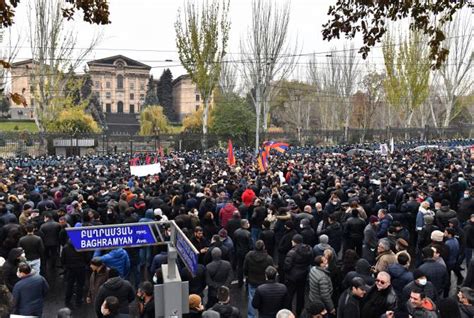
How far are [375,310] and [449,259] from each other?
296 centimetres

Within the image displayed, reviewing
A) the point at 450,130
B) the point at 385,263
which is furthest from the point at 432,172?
the point at 450,130

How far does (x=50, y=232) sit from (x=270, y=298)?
485 centimetres

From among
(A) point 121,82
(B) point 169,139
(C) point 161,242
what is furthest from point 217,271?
(A) point 121,82

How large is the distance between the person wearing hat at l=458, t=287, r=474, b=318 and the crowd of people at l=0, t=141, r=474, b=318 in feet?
→ 0.04

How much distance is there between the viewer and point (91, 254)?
828 cm

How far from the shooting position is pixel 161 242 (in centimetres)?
424

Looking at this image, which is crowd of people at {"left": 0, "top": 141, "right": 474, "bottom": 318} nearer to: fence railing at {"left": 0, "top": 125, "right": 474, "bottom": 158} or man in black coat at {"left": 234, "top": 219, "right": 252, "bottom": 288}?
man in black coat at {"left": 234, "top": 219, "right": 252, "bottom": 288}

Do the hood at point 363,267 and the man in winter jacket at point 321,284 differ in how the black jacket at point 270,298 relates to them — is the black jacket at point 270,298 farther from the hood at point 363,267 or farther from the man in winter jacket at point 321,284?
the hood at point 363,267

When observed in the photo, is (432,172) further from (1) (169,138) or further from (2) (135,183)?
(1) (169,138)

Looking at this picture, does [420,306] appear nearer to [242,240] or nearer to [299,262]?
[299,262]

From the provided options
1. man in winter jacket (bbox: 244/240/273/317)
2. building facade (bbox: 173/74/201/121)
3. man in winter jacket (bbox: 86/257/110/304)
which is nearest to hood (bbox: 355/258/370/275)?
man in winter jacket (bbox: 244/240/273/317)

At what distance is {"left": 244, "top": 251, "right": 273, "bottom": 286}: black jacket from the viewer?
7090mm

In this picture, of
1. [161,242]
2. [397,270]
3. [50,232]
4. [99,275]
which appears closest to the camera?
[161,242]

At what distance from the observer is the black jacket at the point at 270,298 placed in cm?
605
